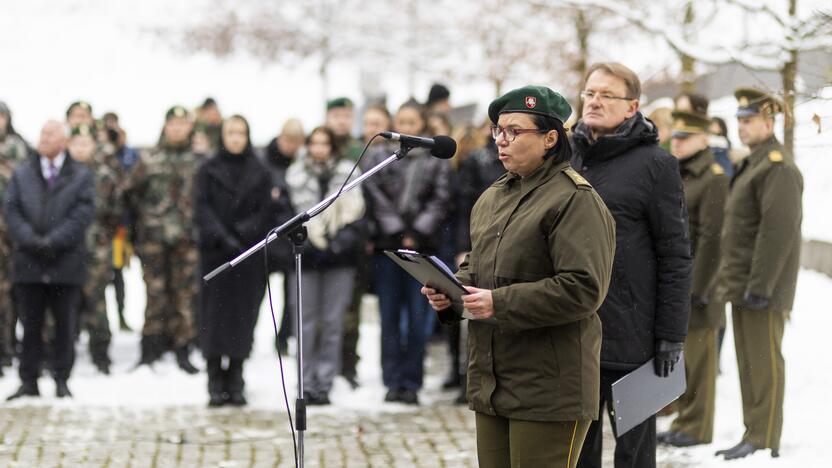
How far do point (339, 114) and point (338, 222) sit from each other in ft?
4.60

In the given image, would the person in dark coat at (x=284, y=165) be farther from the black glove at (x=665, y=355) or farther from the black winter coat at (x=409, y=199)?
the black glove at (x=665, y=355)

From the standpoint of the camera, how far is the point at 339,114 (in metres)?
10.7

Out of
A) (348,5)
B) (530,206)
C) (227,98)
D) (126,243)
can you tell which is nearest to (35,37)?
(227,98)

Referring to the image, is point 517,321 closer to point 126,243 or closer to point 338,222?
point 338,222

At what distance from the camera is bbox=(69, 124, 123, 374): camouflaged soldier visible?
11.0m

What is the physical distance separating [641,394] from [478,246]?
50.7 inches

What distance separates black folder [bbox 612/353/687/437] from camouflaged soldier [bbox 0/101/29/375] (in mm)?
6869

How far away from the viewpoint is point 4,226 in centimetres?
1083

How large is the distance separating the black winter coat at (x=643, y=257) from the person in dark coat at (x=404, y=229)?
406 cm

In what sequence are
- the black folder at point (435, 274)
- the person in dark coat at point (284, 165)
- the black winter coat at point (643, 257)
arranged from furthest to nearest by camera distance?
the person in dark coat at point (284, 165) < the black winter coat at point (643, 257) < the black folder at point (435, 274)

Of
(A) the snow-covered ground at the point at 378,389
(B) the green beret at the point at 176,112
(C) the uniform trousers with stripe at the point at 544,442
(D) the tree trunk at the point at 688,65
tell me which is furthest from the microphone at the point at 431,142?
(D) the tree trunk at the point at 688,65

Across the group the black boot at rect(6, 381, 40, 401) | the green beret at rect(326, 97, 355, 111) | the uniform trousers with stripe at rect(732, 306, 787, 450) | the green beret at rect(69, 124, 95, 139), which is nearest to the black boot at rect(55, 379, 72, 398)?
the black boot at rect(6, 381, 40, 401)

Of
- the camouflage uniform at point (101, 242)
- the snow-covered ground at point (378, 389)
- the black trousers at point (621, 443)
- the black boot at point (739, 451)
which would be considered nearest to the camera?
the black trousers at point (621, 443)

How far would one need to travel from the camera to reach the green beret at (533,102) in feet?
14.9
